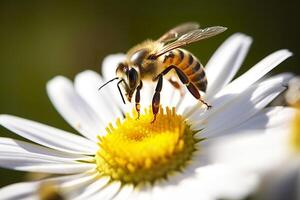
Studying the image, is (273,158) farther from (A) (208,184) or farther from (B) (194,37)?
(B) (194,37)

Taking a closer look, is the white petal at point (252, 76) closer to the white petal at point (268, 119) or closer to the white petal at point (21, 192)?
the white petal at point (268, 119)

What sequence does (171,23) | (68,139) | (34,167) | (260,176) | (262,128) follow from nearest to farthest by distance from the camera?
(260,176)
(262,128)
(34,167)
(68,139)
(171,23)

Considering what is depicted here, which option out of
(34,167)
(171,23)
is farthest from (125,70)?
(171,23)

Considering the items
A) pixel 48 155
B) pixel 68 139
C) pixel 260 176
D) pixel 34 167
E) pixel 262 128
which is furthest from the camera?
pixel 68 139

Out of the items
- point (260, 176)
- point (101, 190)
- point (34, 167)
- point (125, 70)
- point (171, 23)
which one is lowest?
point (260, 176)

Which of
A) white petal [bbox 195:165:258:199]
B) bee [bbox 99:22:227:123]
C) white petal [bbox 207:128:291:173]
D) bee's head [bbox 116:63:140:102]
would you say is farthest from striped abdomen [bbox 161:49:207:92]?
white petal [bbox 207:128:291:173]

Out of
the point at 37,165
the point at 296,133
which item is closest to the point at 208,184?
the point at 296,133

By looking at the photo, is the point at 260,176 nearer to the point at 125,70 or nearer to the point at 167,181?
the point at 167,181
